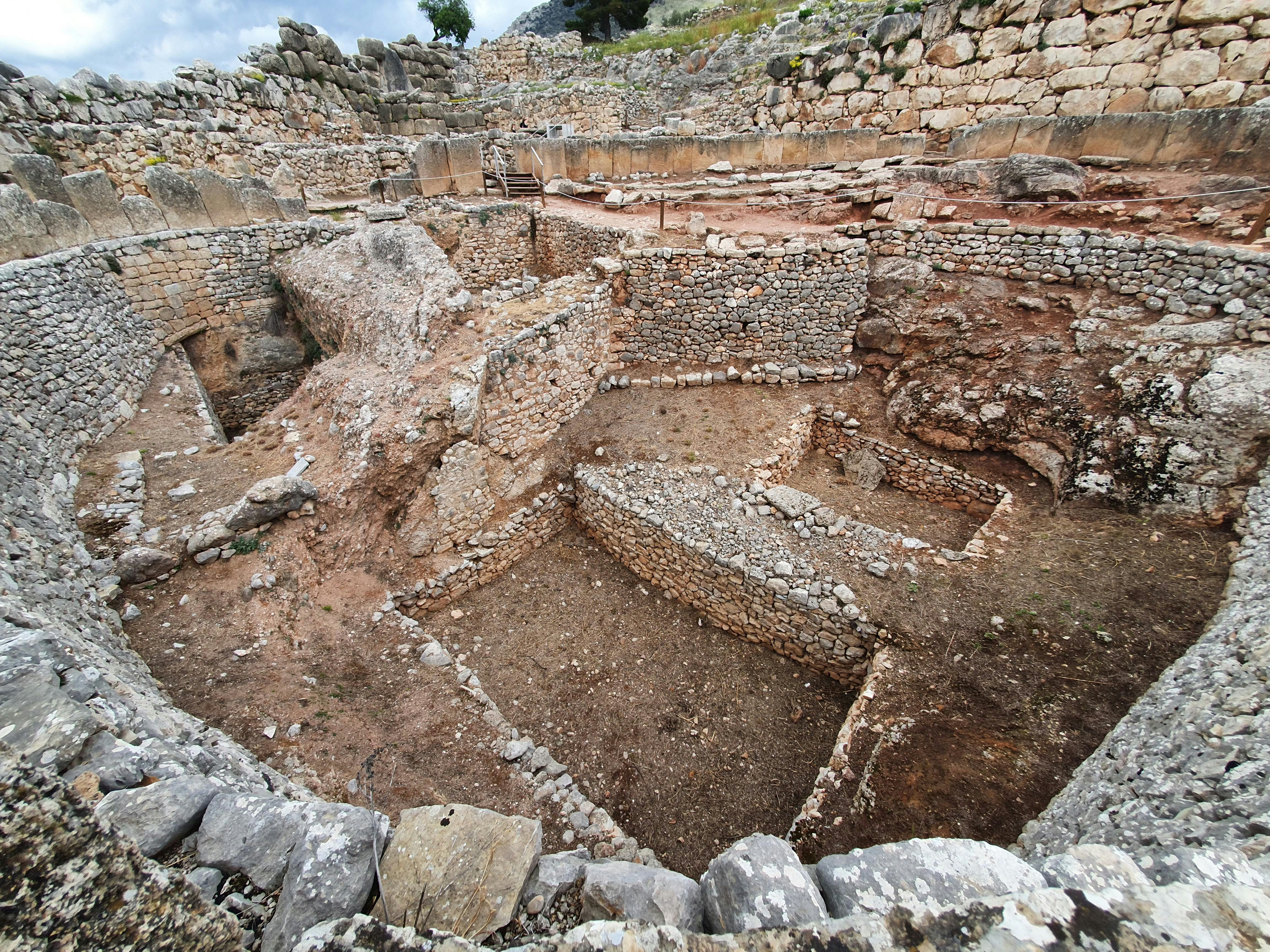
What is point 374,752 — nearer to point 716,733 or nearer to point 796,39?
point 716,733

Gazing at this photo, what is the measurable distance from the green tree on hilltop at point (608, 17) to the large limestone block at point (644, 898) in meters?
→ 33.9

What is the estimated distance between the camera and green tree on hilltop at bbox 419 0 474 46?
27.5 metres

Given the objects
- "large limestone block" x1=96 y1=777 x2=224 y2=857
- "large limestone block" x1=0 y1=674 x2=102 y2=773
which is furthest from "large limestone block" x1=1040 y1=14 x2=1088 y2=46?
"large limestone block" x1=0 y1=674 x2=102 y2=773

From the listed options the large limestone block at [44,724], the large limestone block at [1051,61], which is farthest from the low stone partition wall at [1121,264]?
the large limestone block at [44,724]

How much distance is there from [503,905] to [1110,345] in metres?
9.68

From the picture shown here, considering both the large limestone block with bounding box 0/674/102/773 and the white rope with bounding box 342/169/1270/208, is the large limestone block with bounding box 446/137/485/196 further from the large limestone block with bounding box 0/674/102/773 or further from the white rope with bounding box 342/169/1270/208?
the large limestone block with bounding box 0/674/102/773

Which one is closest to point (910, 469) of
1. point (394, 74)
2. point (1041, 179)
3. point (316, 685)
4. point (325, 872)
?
point (1041, 179)

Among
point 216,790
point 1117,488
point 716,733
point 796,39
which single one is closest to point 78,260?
point 216,790

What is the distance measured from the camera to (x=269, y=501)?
20.0 feet

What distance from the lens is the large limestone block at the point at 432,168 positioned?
1268 cm

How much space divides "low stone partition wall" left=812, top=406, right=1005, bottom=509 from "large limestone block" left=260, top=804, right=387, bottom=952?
8446mm

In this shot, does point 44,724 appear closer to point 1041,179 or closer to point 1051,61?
point 1041,179

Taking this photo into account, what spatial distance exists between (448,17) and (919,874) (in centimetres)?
3784

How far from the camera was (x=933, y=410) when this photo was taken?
27.4 ft
